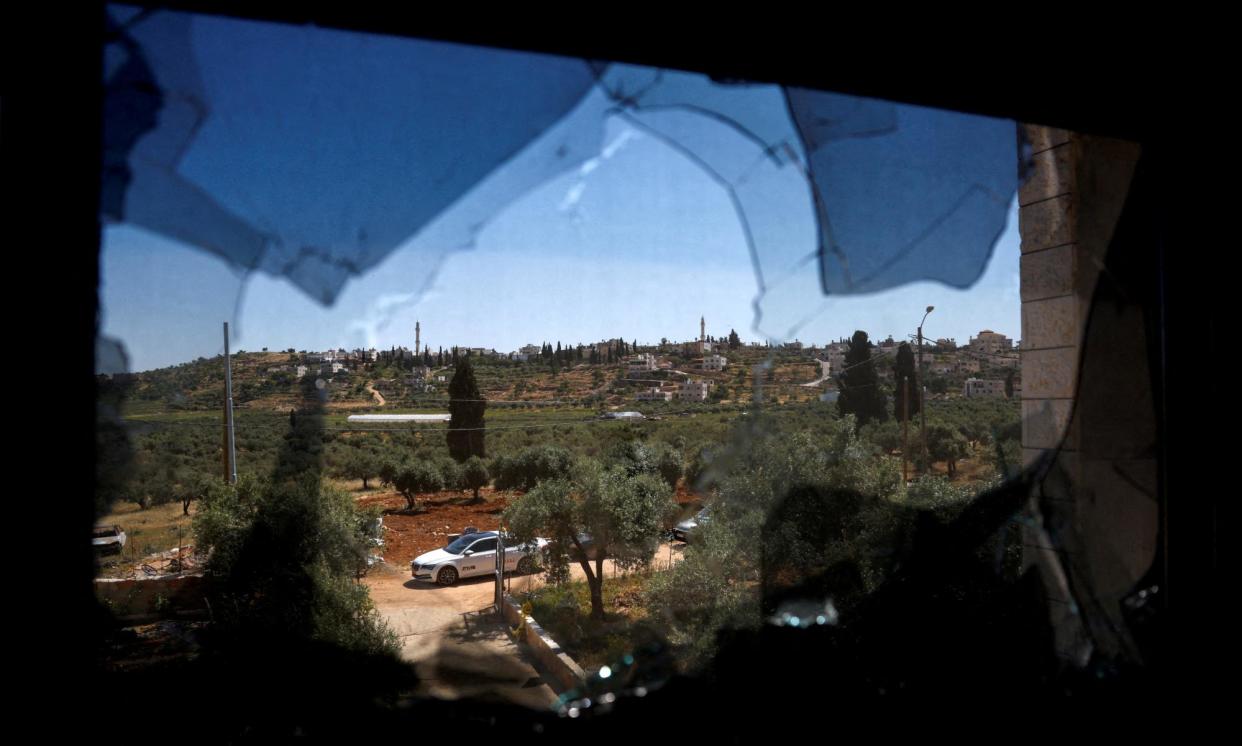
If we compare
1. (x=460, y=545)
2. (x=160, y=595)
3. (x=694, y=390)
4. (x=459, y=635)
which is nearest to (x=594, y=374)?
(x=694, y=390)

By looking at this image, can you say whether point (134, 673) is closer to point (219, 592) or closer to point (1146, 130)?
point (1146, 130)

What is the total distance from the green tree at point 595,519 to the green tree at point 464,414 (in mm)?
6323

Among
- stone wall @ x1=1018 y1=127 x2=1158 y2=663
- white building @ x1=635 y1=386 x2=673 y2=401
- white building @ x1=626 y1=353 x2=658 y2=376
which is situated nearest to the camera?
stone wall @ x1=1018 y1=127 x2=1158 y2=663

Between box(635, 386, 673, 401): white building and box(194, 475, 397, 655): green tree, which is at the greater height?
box(635, 386, 673, 401): white building

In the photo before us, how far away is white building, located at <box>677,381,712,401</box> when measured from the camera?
13.9 m

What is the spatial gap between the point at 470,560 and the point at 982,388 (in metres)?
6.59

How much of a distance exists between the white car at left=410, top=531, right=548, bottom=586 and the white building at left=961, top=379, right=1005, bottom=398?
5.09m

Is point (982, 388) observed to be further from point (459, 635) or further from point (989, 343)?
point (459, 635)

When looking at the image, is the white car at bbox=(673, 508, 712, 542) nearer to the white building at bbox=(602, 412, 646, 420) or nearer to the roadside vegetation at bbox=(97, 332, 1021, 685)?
the roadside vegetation at bbox=(97, 332, 1021, 685)

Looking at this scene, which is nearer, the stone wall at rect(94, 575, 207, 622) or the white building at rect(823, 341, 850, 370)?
the stone wall at rect(94, 575, 207, 622)

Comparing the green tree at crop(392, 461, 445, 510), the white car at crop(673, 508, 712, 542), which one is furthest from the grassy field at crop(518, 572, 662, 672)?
the green tree at crop(392, 461, 445, 510)

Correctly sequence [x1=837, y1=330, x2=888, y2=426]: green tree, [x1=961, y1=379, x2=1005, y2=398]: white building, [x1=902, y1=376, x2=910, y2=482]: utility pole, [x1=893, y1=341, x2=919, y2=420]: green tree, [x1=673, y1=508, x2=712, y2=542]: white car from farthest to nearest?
[x1=837, y1=330, x2=888, y2=426]: green tree → [x1=673, y1=508, x2=712, y2=542]: white car → [x1=893, y1=341, x2=919, y2=420]: green tree → [x1=902, y1=376, x2=910, y2=482]: utility pole → [x1=961, y1=379, x2=1005, y2=398]: white building

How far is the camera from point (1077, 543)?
2.36 m

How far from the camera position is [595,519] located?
770cm
